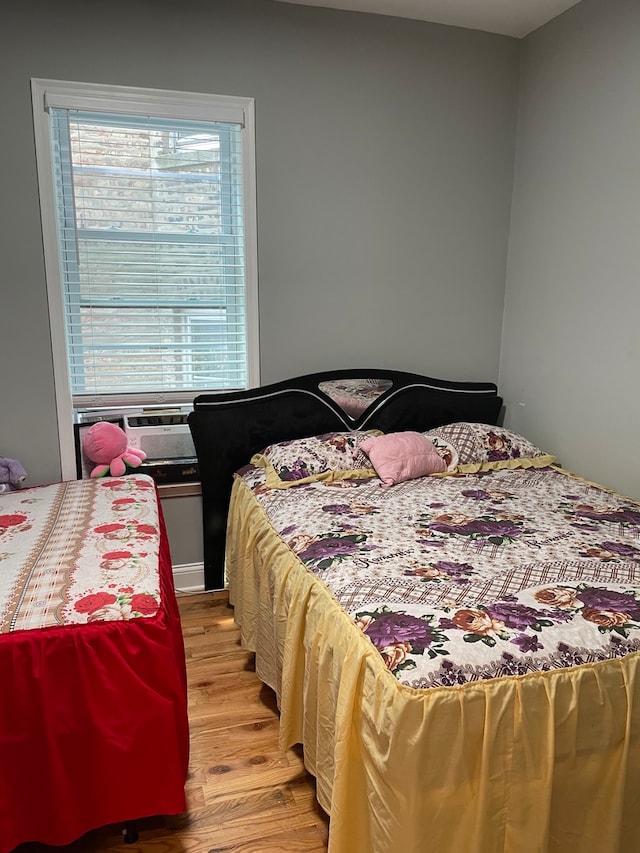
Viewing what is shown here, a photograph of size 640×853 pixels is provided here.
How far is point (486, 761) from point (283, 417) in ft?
6.58

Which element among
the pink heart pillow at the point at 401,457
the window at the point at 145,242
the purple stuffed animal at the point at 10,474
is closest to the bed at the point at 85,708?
the purple stuffed animal at the point at 10,474

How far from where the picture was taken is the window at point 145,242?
2.70 m

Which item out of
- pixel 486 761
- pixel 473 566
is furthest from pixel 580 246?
pixel 486 761

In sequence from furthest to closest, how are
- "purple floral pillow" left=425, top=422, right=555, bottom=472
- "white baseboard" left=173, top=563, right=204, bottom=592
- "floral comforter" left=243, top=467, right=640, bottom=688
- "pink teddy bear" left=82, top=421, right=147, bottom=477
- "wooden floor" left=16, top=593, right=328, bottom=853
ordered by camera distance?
"white baseboard" left=173, top=563, right=204, bottom=592 < "purple floral pillow" left=425, top=422, right=555, bottom=472 < "pink teddy bear" left=82, top=421, right=147, bottom=477 < "wooden floor" left=16, top=593, right=328, bottom=853 < "floral comforter" left=243, top=467, right=640, bottom=688

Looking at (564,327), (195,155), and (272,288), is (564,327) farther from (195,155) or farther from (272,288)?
→ (195,155)

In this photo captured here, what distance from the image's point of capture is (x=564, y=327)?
9.81ft

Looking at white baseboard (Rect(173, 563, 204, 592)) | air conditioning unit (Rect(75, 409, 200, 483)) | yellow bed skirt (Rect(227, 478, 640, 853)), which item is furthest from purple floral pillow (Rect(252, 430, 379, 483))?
yellow bed skirt (Rect(227, 478, 640, 853))

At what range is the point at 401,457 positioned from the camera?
2770mm

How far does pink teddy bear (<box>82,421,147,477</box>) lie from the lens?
280cm

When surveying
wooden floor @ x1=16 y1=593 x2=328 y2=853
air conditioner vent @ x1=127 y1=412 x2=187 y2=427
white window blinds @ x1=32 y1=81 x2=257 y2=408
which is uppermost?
white window blinds @ x1=32 y1=81 x2=257 y2=408

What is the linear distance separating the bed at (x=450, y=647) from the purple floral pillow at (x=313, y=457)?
0.06ft

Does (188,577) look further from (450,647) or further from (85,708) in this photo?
(450,647)

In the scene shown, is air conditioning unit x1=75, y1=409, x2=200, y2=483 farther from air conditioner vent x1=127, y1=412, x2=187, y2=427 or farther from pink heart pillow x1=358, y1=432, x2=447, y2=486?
pink heart pillow x1=358, y1=432, x2=447, y2=486

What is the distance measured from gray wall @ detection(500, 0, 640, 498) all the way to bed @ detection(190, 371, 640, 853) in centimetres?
36
